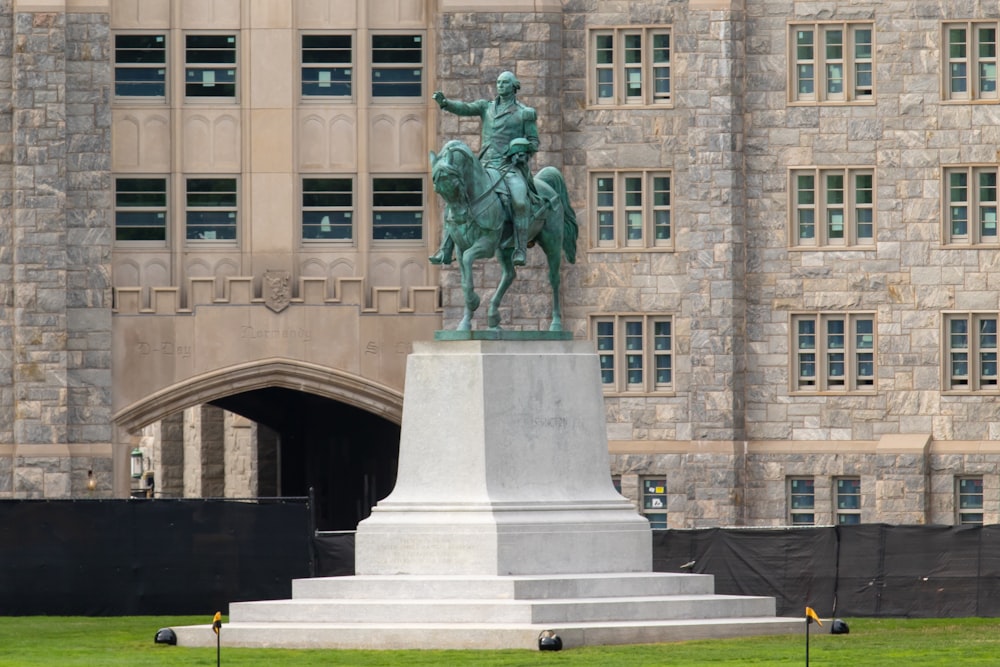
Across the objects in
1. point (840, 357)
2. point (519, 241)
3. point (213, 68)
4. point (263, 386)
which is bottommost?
point (263, 386)

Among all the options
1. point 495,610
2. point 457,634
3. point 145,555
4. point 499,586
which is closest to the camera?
point 457,634

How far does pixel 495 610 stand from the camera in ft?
103

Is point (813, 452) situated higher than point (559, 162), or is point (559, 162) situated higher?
point (559, 162)

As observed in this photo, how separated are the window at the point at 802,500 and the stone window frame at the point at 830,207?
4.67m

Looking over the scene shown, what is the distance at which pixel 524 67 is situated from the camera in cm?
5166

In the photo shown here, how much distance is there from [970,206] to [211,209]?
15.1 m

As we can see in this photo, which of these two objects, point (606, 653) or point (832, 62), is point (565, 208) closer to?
point (606, 653)

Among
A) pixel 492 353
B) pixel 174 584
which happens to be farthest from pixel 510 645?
pixel 174 584

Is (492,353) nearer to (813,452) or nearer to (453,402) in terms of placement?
(453,402)

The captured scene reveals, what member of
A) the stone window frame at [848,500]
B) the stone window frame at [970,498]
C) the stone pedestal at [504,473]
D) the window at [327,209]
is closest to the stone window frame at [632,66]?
the window at [327,209]

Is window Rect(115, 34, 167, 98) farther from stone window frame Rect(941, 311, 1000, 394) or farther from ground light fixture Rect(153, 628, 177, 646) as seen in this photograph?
ground light fixture Rect(153, 628, 177, 646)

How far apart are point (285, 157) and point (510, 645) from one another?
23.0m

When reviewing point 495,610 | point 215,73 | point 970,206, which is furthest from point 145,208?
point 495,610

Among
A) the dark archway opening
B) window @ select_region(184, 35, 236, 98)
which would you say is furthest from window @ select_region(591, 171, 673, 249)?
the dark archway opening
